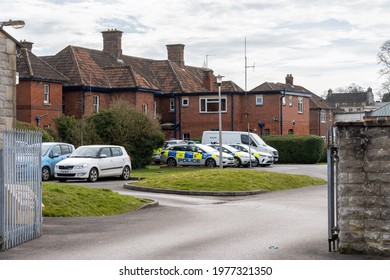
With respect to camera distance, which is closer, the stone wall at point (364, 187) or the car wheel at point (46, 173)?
the stone wall at point (364, 187)

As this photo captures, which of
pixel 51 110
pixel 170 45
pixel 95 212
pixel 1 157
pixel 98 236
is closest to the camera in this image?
pixel 1 157

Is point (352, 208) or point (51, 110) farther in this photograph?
point (51, 110)

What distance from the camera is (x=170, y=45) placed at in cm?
6856

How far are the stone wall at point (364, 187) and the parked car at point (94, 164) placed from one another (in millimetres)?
18304

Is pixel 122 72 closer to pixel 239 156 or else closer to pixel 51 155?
pixel 239 156

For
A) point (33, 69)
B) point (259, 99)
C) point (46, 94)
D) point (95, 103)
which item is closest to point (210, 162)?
point (46, 94)

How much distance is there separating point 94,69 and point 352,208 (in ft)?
154

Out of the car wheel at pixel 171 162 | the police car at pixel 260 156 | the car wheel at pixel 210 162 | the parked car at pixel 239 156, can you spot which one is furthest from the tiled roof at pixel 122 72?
the car wheel at pixel 210 162

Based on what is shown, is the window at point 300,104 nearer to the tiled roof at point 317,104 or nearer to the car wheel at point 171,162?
the tiled roof at point 317,104

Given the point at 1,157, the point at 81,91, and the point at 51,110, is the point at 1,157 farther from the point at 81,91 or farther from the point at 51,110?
the point at 81,91

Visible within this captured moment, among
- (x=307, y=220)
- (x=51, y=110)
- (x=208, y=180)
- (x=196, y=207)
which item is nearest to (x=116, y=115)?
(x=51, y=110)

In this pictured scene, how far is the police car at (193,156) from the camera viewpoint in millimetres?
38594

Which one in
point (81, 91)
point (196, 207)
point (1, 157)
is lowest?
point (196, 207)

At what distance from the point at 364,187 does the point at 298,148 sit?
132ft
